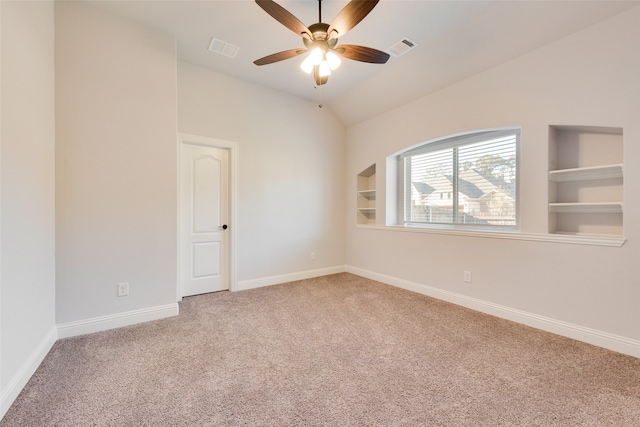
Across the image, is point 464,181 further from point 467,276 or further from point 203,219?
point 203,219

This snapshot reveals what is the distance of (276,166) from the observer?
418 cm

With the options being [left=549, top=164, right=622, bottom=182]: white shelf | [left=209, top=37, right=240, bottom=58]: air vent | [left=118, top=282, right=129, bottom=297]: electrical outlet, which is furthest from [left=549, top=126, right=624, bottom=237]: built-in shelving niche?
[left=118, top=282, right=129, bottom=297]: electrical outlet

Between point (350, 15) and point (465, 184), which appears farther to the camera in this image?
point (465, 184)

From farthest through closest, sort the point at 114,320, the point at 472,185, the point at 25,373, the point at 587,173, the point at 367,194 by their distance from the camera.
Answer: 1. the point at 367,194
2. the point at 472,185
3. the point at 114,320
4. the point at 587,173
5. the point at 25,373

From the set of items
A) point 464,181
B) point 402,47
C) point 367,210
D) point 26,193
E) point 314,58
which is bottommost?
point 367,210

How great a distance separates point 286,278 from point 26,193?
10.0 ft

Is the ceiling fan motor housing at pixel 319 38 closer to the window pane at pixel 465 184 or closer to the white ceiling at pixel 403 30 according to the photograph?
the white ceiling at pixel 403 30

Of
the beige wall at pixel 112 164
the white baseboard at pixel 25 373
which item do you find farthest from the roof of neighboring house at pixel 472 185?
the white baseboard at pixel 25 373

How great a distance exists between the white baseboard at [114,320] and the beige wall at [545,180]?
314cm

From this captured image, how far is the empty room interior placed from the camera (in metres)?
2.03

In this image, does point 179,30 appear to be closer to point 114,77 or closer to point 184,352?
point 114,77

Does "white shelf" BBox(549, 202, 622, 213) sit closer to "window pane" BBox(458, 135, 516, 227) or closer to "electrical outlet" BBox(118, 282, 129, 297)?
"window pane" BBox(458, 135, 516, 227)

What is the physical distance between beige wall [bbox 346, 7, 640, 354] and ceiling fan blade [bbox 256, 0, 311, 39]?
222 cm

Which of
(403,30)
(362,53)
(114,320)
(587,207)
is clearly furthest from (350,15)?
(114,320)
